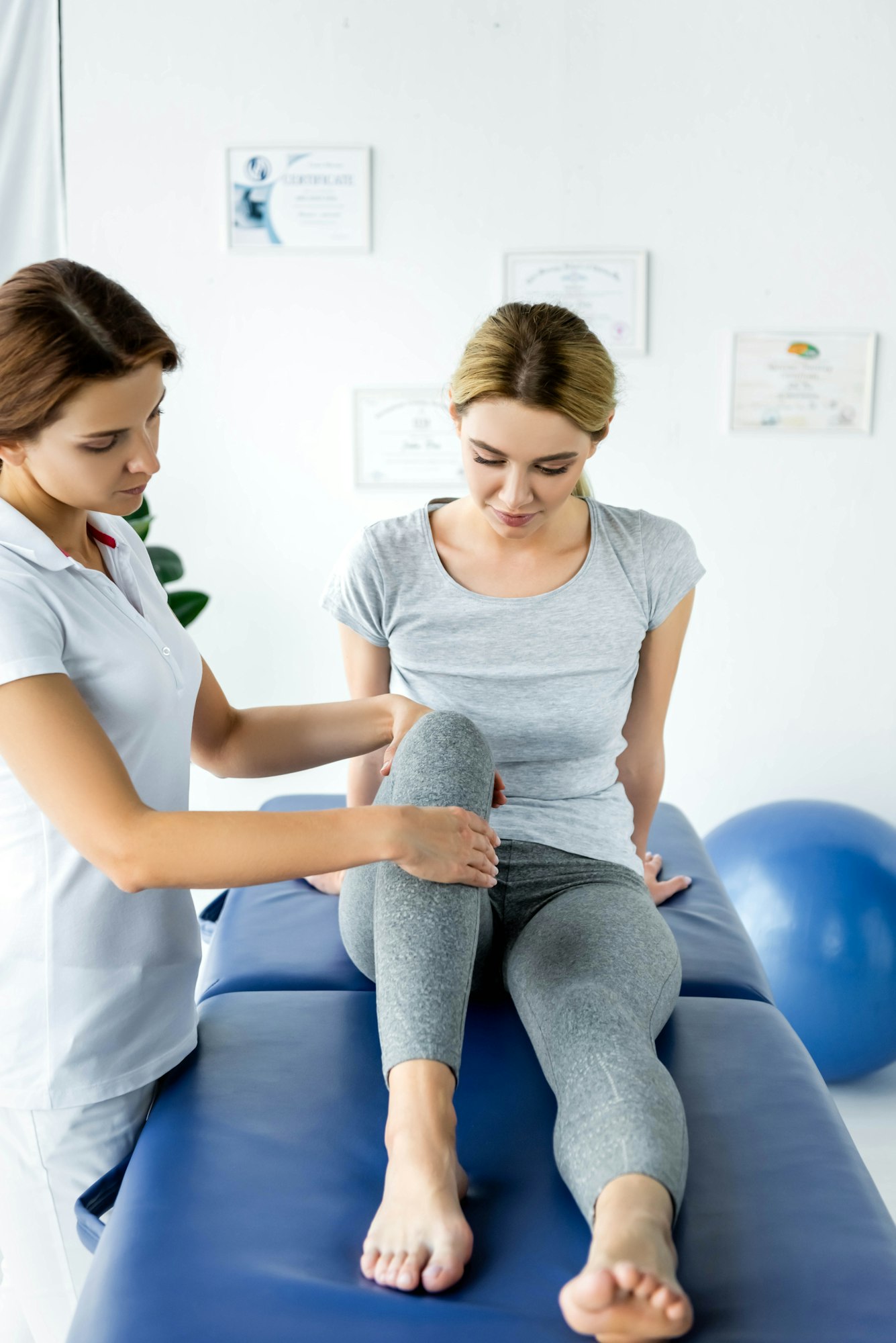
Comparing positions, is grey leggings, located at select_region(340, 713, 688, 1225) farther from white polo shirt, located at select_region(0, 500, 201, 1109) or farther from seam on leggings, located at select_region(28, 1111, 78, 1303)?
seam on leggings, located at select_region(28, 1111, 78, 1303)

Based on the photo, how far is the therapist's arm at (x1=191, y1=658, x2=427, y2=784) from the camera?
53.2 inches

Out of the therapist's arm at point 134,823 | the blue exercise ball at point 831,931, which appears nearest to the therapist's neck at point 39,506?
the therapist's arm at point 134,823

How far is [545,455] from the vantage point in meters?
1.31

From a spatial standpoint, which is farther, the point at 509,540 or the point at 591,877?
the point at 509,540

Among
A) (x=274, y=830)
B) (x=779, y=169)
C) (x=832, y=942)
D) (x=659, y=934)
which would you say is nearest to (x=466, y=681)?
(x=659, y=934)

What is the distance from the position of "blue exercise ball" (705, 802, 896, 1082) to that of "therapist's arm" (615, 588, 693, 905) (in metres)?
0.52

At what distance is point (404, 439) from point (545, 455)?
151 cm

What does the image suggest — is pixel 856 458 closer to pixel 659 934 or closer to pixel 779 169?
pixel 779 169

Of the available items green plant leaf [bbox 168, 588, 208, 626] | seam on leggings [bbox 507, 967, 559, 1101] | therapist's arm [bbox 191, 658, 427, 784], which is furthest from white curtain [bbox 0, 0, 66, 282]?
seam on leggings [bbox 507, 967, 559, 1101]

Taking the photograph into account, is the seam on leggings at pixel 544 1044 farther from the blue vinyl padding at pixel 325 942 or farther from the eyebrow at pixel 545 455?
the eyebrow at pixel 545 455

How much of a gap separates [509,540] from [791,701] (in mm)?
1646

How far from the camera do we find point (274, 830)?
966mm

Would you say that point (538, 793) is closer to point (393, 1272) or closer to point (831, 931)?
point (393, 1272)

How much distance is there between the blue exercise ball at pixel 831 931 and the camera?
2049 mm
